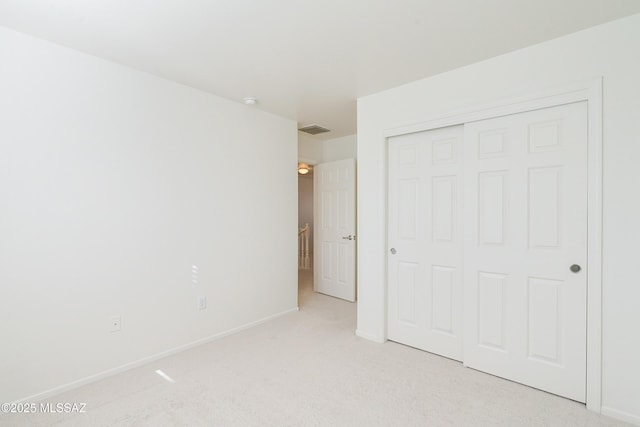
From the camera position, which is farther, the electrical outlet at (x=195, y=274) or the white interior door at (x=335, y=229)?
the white interior door at (x=335, y=229)

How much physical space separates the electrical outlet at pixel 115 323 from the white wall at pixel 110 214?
1.2 inches

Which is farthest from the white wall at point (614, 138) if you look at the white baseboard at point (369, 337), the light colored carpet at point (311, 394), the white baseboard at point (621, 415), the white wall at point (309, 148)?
the white wall at point (309, 148)

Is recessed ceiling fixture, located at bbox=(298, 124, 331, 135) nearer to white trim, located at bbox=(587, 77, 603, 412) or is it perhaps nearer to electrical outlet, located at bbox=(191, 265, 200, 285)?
electrical outlet, located at bbox=(191, 265, 200, 285)

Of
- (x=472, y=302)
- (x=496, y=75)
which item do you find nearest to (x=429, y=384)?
(x=472, y=302)

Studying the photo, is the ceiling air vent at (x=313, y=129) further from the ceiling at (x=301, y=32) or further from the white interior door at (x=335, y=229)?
the ceiling at (x=301, y=32)

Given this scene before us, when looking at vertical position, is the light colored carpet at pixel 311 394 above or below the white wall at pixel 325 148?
below

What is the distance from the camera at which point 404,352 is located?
2834 millimetres

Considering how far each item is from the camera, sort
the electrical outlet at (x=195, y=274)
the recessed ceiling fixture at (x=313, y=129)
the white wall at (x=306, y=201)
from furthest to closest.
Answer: the white wall at (x=306, y=201) → the recessed ceiling fixture at (x=313, y=129) → the electrical outlet at (x=195, y=274)

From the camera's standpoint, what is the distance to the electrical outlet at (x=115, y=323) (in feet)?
8.01

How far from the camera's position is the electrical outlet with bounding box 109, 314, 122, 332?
8.01 feet

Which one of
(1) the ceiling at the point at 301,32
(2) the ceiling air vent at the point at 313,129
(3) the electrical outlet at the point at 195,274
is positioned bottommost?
(3) the electrical outlet at the point at 195,274

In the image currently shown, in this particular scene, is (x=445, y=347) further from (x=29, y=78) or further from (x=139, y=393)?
(x=29, y=78)

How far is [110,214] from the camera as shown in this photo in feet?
8.03

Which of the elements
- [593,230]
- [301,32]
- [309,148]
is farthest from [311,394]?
[309,148]
